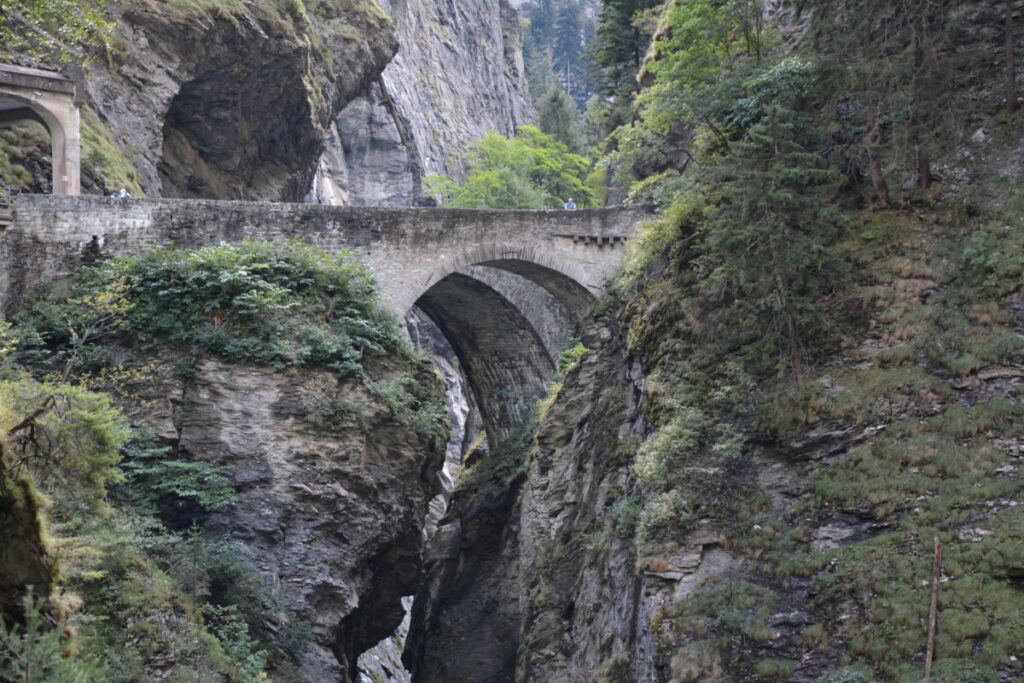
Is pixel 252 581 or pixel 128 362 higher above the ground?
pixel 128 362

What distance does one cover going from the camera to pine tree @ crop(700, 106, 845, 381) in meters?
12.9

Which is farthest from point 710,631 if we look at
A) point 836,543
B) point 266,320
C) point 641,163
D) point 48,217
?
point 641,163

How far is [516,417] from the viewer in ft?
89.1

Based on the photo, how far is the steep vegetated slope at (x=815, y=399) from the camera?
1003 centimetres

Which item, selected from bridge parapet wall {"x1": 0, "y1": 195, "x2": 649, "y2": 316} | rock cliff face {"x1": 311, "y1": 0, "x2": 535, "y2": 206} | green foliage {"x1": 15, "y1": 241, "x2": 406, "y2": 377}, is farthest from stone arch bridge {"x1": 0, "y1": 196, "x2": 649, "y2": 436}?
rock cliff face {"x1": 311, "y1": 0, "x2": 535, "y2": 206}

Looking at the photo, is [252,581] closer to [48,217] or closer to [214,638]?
[214,638]

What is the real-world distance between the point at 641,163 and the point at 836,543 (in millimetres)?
15842

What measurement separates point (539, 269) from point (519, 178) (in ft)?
35.8

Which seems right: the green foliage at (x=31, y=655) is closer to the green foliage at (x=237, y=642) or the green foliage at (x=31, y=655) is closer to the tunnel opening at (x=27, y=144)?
the green foliage at (x=237, y=642)

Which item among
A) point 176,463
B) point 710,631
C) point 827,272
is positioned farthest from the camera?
point 176,463

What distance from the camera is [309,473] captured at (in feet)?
51.3

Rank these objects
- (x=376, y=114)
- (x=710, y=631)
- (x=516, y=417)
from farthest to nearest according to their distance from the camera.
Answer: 1. (x=376, y=114)
2. (x=516, y=417)
3. (x=710, y=631)

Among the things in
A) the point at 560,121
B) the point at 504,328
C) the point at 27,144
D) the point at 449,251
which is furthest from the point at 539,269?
the point at 560,121

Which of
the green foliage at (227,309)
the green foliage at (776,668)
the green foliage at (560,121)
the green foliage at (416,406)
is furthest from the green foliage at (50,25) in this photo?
the green foliage at (560,121)
